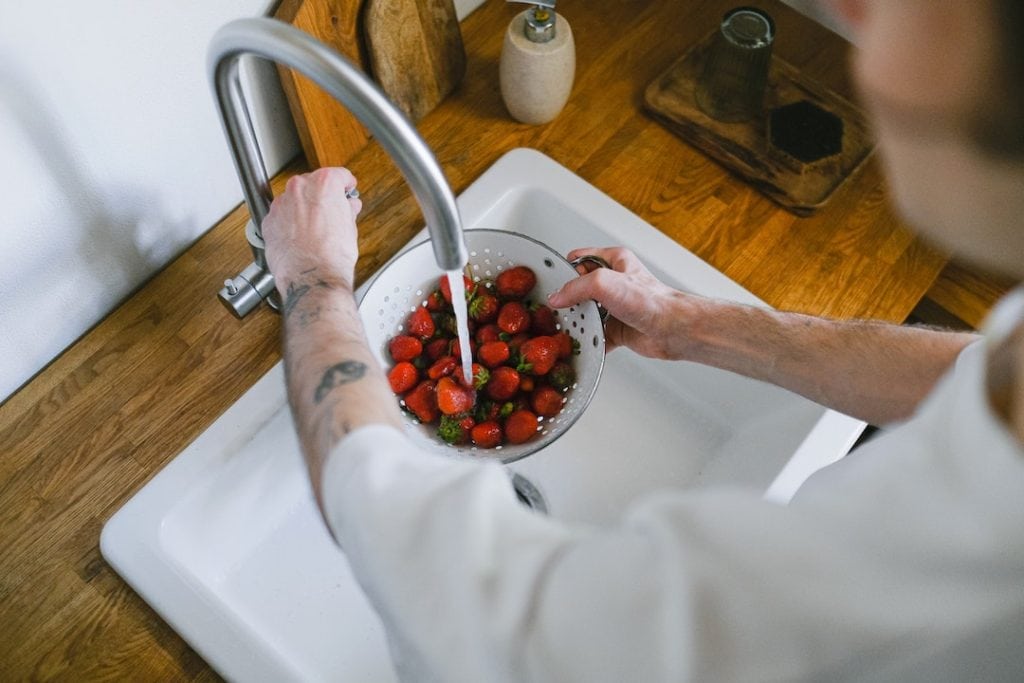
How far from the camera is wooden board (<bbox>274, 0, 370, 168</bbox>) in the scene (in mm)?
843

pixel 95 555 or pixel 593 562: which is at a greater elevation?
pixel 593 562

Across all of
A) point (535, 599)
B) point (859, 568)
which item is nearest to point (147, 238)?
point (535, 599)

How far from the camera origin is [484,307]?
2.88 ft

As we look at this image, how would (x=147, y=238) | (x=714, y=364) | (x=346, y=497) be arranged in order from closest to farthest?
(x=346, y=497), (x=714, y=364), (x=147, y=238)

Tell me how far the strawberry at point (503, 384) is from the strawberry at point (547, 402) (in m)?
0.02

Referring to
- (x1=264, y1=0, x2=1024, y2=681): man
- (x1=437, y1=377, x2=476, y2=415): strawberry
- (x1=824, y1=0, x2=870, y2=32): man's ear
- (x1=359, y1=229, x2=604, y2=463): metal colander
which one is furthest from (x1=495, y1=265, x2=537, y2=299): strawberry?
(x1=824, y1=0, x2=870, y2=32): man's ear

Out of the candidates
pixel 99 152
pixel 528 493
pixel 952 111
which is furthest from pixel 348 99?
pixel 528 493

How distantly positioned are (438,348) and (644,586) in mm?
464

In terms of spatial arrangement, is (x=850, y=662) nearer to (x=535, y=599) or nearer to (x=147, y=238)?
(x=535, y=599)

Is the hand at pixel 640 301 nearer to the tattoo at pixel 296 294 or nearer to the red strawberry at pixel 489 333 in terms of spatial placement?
the red strawberry at pixel 489 333

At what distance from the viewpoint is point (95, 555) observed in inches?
32.0

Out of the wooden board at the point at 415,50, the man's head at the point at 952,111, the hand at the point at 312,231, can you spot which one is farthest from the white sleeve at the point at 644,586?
the wooden board at the point at 415,50

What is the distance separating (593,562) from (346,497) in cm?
15

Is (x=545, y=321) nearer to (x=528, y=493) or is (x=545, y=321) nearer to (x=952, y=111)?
(x=528, y=493)
